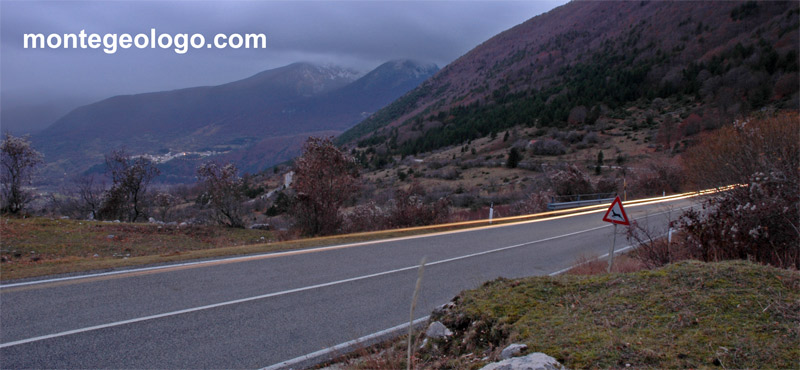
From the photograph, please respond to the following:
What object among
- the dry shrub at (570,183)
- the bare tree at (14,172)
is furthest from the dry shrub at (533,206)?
the bare tree at (14,172)

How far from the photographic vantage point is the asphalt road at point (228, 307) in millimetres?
4621

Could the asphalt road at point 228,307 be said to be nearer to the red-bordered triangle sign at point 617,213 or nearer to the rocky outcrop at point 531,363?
the red-bordered triangle sign at point 617,213

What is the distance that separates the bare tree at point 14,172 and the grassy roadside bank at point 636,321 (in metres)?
23.1

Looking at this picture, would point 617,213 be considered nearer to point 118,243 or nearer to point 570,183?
point 118,243

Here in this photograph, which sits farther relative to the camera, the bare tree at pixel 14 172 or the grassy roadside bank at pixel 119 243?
the bare tree at pixel 14 172

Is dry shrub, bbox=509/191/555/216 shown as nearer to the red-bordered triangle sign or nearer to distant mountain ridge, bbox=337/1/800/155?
the red-bordered triangle sign

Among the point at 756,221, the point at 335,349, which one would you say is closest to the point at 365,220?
the point at 335,349

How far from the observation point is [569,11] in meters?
146

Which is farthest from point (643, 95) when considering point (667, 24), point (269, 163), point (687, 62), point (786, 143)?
point (269, 163)

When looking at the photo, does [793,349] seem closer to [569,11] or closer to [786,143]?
[786,143]

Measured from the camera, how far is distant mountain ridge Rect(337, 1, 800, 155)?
195ft

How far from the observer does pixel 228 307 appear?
6.12m

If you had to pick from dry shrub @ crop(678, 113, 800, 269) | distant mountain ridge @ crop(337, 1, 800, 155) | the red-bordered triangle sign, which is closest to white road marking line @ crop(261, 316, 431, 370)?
dry shrub @ crop(678, 113, 800, 269)

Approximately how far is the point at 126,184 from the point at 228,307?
23079 millimetres
